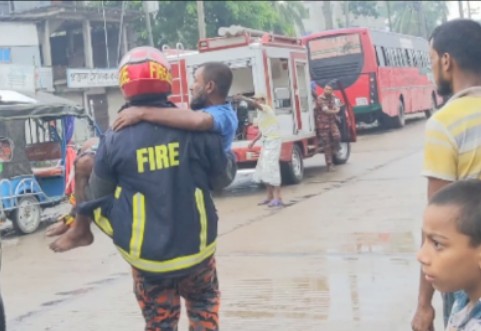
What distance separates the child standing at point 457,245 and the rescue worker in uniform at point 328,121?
12.8m

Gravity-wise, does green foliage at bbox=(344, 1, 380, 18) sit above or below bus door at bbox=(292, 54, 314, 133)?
above

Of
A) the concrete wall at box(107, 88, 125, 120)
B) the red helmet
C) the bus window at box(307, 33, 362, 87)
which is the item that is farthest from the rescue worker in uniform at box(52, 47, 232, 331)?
the concrete wall at box(107, 88, 125, 120)

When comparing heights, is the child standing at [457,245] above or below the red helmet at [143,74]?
below

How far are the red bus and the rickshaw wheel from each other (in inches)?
535

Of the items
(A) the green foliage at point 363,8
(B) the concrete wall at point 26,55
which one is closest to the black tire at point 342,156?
(B) the concrete wall at point 26,55

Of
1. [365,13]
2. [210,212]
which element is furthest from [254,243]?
[365,13]

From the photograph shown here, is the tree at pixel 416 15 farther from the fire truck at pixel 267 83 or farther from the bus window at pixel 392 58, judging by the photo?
the fire truck at pixel 267 83

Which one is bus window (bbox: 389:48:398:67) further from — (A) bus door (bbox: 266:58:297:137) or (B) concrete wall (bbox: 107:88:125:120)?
(A) bus door (bbox: 266:58:297:137)

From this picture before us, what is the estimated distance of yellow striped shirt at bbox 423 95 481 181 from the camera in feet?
9.66

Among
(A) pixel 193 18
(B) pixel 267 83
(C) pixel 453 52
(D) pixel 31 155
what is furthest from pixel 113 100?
(C) pixel 453 52

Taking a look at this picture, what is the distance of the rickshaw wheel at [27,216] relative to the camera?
1114 cm

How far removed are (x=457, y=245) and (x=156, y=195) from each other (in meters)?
1.44

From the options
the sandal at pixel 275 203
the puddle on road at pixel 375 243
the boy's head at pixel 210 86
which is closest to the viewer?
the boy's head at pixel 210 86

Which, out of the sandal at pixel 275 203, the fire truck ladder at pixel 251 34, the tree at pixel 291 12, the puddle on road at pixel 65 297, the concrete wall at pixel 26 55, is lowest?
the puddle on road at pixel 65 297
